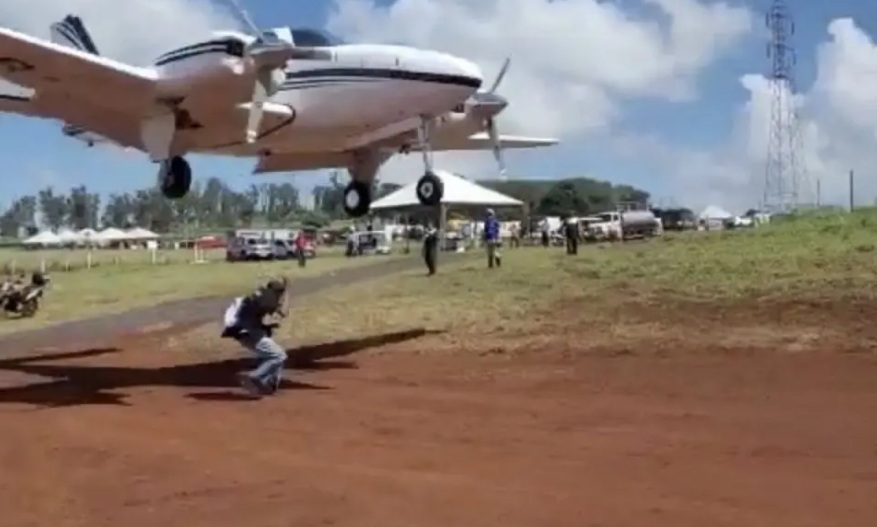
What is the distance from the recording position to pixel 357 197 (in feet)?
87.9

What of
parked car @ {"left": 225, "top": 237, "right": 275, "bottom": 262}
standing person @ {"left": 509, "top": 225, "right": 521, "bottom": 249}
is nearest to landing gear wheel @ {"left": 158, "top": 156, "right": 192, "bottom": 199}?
standing person @ {"left": 509, "top": 225, "right": 521, "bottom": 249}

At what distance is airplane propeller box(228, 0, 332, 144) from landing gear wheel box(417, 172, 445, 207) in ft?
10.6

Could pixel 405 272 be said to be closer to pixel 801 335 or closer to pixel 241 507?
pixel 801 335

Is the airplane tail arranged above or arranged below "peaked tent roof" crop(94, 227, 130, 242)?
above

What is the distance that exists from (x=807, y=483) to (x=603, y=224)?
6063 cm

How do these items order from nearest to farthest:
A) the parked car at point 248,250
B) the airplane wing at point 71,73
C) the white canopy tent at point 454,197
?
the airplane wing at point 71,73, the white canopy tent at point 454,197, the parked car at point 248,250

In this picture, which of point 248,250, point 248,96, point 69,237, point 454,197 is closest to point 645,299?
point 248,96

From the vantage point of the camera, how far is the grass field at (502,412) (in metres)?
10.6

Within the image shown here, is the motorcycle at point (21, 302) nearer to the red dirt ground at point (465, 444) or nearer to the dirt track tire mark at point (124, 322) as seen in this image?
the dirt track tire mark at point (124, 322)

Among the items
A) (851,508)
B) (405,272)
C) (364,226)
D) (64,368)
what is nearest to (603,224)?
(364,226)

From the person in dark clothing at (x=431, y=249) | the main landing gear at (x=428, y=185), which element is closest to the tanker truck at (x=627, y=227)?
the person in dark clothing at (x=431, y=249)

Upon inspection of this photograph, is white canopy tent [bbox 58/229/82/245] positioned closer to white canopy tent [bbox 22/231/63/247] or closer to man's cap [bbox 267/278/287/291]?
white canopy tent [bbox 22/231/63/247]

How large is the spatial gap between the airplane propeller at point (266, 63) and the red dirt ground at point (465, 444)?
16.1ft

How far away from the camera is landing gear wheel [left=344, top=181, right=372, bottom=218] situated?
2666 cm
